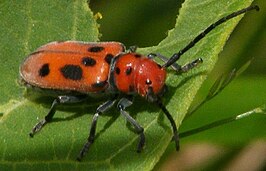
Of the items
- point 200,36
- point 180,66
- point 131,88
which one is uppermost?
point 200,36

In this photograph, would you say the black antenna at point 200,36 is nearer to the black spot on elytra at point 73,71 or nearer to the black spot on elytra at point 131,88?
the black spot on elytra at point 131,88

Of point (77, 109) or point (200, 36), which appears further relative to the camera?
point (77, 109)

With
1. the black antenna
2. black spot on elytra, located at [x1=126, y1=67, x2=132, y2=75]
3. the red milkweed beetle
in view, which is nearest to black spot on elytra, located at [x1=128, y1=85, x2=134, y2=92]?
the red milkweed beetle

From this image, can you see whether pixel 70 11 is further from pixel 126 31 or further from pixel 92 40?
pixel 126 31

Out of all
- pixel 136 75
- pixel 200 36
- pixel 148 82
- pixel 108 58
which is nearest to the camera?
pixel 200 36

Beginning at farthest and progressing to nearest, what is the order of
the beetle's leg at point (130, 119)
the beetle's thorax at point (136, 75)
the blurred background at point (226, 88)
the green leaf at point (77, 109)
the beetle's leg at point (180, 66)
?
the blurred background at point (226, 88), the beetle's thorax at point (136, 75), the beetle's leg at point (180, 66), the green leaf at point (77, 109), the beetle's leg at point (130, 119)

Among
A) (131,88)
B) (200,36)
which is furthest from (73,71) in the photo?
(200,36)

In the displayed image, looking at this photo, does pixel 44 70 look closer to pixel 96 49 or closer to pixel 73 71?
pixel 73 71

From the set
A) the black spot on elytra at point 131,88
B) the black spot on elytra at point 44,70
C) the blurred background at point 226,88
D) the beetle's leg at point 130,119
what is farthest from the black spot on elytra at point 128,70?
the blurred background at point 226,88

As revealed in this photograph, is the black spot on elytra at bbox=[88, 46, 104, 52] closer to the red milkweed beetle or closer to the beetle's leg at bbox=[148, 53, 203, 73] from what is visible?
the red milkweed beetle
